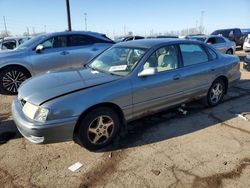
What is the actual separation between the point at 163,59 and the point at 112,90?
1.30 metres

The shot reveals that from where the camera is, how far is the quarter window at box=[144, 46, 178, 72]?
4.23m

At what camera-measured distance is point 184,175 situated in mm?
3145

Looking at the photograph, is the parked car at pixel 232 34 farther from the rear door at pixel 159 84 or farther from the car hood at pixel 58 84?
the car hood at pixel 58 84

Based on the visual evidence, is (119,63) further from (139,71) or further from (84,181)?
(84,181)

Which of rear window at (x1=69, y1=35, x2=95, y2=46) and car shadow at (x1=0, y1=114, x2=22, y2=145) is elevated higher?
rear window at (x1=69, y1=35, x2=95, y2=46)

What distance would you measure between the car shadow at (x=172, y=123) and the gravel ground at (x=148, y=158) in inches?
0.6

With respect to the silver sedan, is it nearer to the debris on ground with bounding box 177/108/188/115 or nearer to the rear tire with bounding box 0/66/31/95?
the debris on ground with bounding box 177/108/188/115

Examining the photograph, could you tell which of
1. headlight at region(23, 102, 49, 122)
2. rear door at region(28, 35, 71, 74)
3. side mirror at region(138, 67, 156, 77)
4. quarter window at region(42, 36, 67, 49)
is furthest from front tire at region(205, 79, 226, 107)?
quarter window at region(42, 36, 67, 49)

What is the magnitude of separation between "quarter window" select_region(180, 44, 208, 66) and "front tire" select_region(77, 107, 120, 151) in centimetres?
A: 186

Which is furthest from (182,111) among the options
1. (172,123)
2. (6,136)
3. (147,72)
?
(6,136)

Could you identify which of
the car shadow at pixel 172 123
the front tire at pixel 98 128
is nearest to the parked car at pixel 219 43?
the car shadow at pixel 172 123

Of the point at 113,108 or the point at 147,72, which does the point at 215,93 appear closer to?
the point at 147,72

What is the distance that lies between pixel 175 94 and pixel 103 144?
5.32 ft

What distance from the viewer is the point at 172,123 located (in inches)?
184
